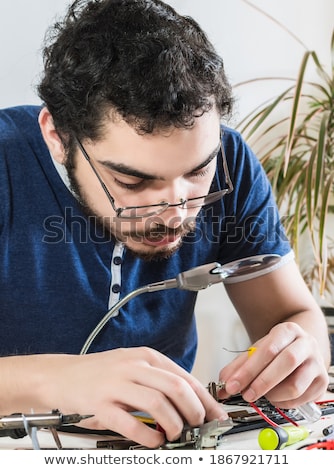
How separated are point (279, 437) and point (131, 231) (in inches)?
17.2

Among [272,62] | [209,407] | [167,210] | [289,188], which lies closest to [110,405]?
[209,407]

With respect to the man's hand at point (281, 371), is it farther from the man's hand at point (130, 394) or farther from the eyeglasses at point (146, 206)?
the eyeglasses at point (146, 206)

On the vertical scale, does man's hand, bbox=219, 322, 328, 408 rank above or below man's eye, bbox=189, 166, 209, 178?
below

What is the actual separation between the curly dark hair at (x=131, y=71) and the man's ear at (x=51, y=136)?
0.09 feet

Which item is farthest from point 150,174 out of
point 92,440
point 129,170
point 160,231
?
point 92,440

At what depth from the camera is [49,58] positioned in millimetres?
1172

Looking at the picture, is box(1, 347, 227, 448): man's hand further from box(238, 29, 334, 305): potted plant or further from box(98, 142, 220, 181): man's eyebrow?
box(238, 29, 334, 305): potted plant

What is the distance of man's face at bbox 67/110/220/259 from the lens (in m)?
0.99

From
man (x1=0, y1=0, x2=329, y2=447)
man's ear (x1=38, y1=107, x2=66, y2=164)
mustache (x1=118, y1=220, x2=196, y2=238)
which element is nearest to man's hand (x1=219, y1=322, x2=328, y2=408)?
man (x1=0, y1=0, x2=329, y2=447)

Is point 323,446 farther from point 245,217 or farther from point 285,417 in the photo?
point 245,217

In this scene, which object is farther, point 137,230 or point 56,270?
point 56,270

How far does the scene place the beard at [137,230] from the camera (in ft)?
3.63

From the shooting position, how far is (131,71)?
1.00 m

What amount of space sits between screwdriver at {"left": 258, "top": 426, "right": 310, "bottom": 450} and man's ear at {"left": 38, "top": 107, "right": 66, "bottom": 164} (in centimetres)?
59
